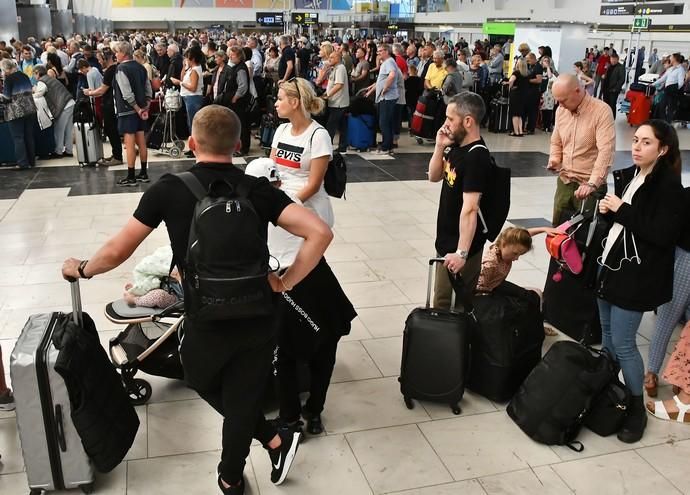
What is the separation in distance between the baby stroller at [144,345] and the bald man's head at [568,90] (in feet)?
8.68

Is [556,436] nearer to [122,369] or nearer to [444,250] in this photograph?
[444,250]

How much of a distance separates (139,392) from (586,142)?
10.2ft

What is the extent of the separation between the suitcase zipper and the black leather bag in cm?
233

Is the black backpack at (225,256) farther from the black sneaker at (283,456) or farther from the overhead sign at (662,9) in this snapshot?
the overhead sign at (662,9)

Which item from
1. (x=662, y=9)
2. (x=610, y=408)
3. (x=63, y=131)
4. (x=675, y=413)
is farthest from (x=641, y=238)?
(x=662, y=9)

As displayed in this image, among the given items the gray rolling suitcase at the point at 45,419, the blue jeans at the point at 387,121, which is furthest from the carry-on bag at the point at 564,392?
the blue jeans at the point at 387,121

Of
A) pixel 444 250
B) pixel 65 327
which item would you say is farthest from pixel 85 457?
pixel 444 250

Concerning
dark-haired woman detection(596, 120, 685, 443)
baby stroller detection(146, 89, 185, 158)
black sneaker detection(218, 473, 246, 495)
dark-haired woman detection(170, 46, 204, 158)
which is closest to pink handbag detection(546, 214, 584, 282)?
dark-haired woman detection(596, 120, 685, 443)

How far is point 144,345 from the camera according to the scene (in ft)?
10.8

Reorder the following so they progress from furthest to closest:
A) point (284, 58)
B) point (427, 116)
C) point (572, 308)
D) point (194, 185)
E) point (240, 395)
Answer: point (284, 58) → point (427, 116) → point (572, 308) → point (240, 395) → point (194, 185)

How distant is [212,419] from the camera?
10.4ft

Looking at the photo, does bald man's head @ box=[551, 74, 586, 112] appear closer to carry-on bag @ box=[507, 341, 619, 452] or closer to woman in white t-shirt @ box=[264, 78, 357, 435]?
carry-on bag @ box=[507, 341, 619, 452]

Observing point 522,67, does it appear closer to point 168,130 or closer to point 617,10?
point 168,130

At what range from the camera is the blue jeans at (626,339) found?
9.87 feet
